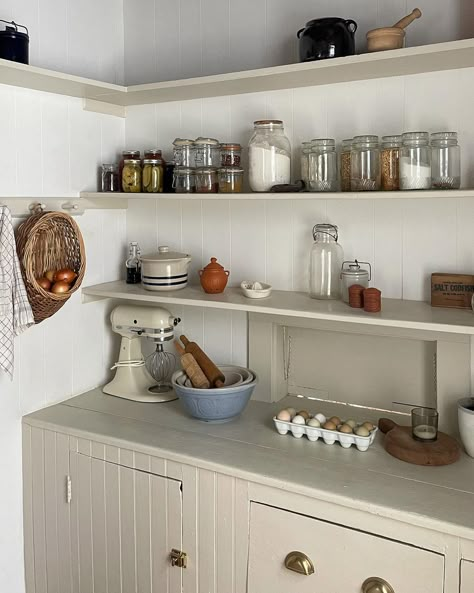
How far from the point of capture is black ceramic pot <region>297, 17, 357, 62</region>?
1.87 m

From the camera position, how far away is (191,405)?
83.3 inches

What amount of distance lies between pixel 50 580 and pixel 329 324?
4.29 feet

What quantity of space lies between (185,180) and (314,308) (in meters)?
0.67

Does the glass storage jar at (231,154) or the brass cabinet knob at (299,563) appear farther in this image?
the glass storage jar at (231,154)

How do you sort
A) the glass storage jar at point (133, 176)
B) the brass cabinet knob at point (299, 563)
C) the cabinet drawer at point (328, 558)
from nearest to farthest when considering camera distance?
the cabinet drawer at point (328, 558) < the brass cabinet knob at point (299, 563) < the glass storage jar at point (133, 176)

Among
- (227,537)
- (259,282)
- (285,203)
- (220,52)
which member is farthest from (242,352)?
(220,52)

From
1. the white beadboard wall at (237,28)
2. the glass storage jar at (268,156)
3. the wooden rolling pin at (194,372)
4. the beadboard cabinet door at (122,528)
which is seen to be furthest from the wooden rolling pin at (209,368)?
the white beadboard wall at (237,28)

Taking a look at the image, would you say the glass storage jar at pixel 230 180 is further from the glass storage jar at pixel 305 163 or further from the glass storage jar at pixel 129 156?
the glass storage jar at pixel 129 156

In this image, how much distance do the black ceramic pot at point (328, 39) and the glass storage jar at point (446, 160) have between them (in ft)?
1.23

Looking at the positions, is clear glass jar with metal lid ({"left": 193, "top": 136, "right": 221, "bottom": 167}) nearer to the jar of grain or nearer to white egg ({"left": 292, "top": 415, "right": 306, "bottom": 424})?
the jar of grain

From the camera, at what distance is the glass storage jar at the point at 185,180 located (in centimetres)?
223

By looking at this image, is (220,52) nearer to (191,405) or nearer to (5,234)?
(5,234)

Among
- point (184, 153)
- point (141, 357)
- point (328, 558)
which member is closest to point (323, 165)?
point (184, 153)

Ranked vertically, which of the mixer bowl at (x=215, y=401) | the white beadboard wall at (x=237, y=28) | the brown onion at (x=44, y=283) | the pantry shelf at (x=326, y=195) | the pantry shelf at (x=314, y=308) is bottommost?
the mixer bowl at (x=215, y=401)
